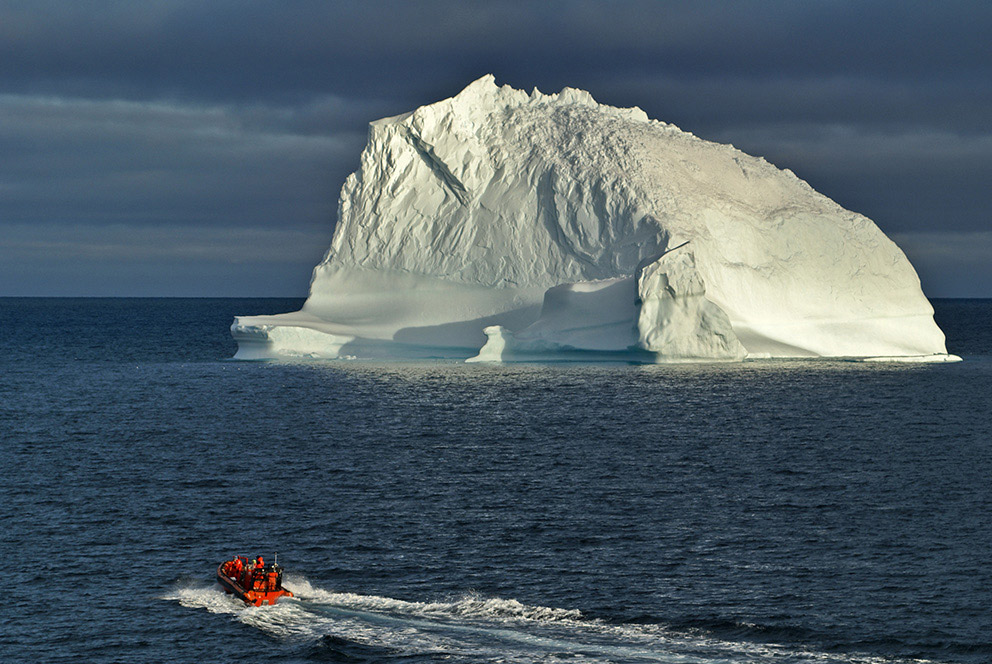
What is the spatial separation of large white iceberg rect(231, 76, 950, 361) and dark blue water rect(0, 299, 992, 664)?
8.83 m

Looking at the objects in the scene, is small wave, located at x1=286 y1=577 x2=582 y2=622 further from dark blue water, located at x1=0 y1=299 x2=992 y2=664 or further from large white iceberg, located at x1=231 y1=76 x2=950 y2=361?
large white iceberg, located at x1=231 y1=76 x2=950 y2=361

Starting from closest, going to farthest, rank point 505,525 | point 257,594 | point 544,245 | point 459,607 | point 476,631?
1. point 476,631
2. point 459,607
3. point 257,594
4. point 505,525
5. point 544,245

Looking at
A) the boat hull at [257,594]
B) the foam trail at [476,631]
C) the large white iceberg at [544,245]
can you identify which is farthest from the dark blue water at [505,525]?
the large white iceberg at [544,245]

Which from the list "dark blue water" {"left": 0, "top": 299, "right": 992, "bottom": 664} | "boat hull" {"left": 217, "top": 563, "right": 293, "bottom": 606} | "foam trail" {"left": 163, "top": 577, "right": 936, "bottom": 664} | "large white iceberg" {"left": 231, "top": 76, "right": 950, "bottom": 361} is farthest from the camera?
"large white iceberg" {"left": 231, "top": 76, "right": 950, "bottom": 361}

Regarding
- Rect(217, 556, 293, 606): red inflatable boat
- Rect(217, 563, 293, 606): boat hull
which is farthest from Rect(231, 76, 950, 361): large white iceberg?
Rect(217, 563, 293, 606): boat hull

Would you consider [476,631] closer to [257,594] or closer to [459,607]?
[459,607]

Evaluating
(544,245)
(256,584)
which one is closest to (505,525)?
(256,584)

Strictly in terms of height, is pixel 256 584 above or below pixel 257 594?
above

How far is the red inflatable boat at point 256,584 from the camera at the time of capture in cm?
1897

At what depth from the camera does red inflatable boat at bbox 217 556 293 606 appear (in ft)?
62.2

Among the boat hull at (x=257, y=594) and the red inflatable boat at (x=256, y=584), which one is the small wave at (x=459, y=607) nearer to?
the boat hull at (x=257, y=594)

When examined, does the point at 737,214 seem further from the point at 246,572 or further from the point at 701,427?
the point at 246,572

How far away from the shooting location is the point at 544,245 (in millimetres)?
59438

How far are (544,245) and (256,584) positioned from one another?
1652 inches
